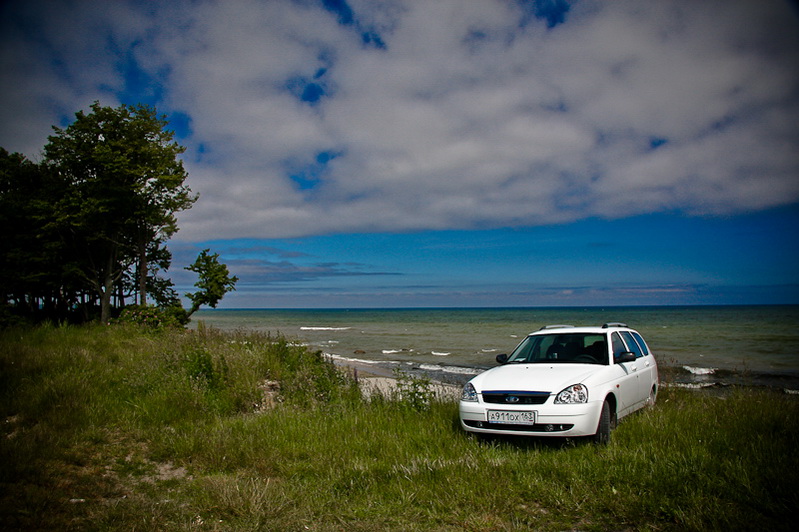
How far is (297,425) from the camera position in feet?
24.5

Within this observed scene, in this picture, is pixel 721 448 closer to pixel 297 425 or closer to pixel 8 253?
pixel 297 425

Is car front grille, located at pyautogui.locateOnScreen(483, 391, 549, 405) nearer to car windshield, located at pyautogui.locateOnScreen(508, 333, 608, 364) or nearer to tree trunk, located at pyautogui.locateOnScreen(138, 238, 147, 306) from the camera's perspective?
car windshield, located at pyautogui.locateOnScreen(508, 333, 608, 364)

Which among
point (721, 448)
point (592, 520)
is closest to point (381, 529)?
point (592, 520)

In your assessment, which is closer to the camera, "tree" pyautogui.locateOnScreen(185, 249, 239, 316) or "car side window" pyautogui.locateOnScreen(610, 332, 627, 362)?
"car side window" pyautogui.locateOnScreen(610, 332, 627, 362)

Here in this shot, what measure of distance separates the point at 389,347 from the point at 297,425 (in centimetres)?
2880

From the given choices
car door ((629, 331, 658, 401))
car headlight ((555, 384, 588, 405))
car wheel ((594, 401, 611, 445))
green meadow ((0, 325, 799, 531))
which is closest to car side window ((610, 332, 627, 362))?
car door ((629, 331, 658, 401))

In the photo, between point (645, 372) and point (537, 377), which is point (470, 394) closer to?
point (537, 377)

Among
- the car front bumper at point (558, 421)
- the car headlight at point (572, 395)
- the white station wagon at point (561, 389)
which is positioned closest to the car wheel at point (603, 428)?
the white station wagon at point (561, 389)

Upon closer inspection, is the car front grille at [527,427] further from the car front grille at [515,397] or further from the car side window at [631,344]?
the car side window at [631,344]

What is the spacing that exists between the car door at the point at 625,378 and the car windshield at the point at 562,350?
0.73ft

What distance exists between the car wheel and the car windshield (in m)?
1.06

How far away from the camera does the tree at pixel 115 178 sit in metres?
21.1

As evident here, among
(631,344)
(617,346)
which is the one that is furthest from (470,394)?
(631,344)

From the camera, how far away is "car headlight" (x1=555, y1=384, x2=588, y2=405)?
653 cm
